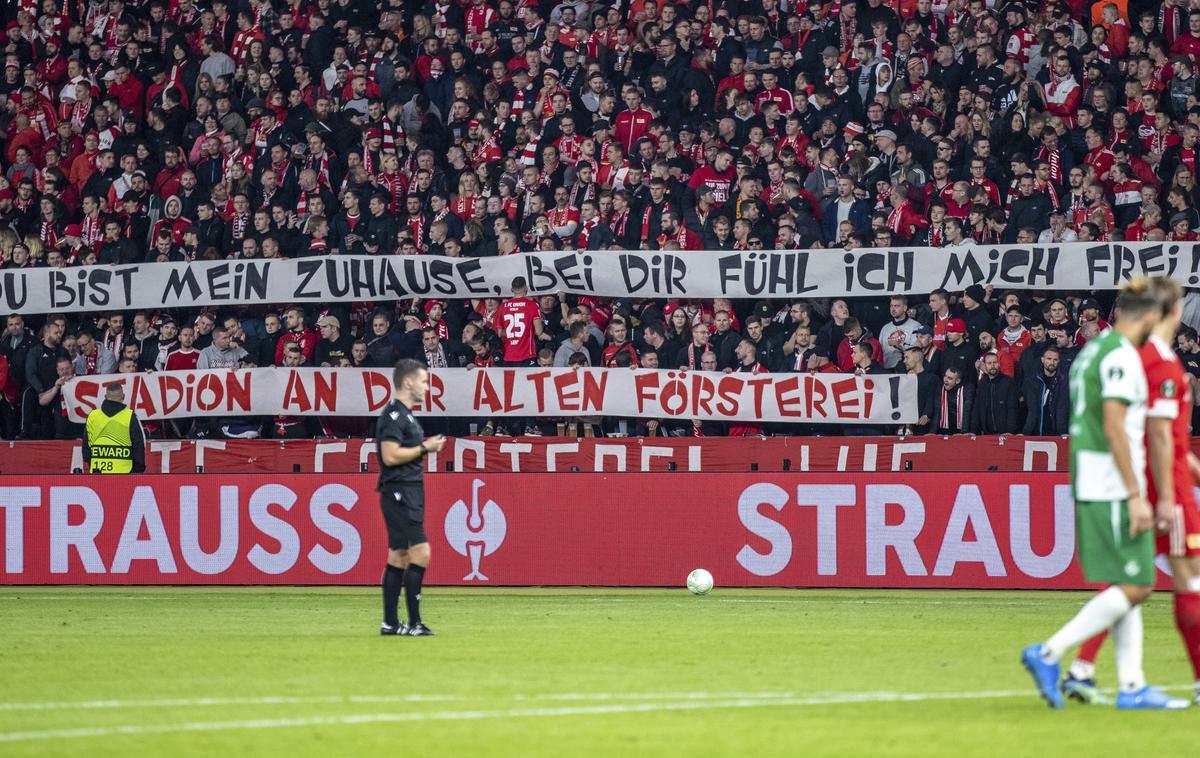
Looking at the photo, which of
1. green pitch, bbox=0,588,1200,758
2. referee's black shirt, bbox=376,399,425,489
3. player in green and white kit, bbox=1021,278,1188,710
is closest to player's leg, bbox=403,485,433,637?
referee's black shirt, bbox=376,399,425,489

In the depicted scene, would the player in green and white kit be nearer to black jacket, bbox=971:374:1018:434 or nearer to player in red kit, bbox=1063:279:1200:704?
player in red kit, bbox=1063:279:1200:704

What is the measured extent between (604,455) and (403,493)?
7.69 meters

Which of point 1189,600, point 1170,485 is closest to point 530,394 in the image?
point 1189,600

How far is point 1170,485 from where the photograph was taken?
8.25 m

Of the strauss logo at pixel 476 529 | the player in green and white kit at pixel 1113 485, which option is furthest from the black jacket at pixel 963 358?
the player in green and white kit at pixel 1113 485

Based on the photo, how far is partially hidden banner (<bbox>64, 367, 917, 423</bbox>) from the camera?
20641 mm

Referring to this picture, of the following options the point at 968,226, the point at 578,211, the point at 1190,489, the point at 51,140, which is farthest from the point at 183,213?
the point at 1190,489

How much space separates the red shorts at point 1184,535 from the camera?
8.45 meters

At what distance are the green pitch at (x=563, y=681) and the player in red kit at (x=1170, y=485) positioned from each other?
13.6 inches

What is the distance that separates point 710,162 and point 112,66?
10974 mm

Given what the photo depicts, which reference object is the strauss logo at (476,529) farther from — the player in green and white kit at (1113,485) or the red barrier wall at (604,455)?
the player in green and white kit at (1113,485)

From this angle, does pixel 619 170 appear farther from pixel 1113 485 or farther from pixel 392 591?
pixel 1113 485

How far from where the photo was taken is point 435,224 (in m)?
23.2

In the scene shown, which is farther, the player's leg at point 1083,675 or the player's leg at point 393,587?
the player's leg at point 393,587
